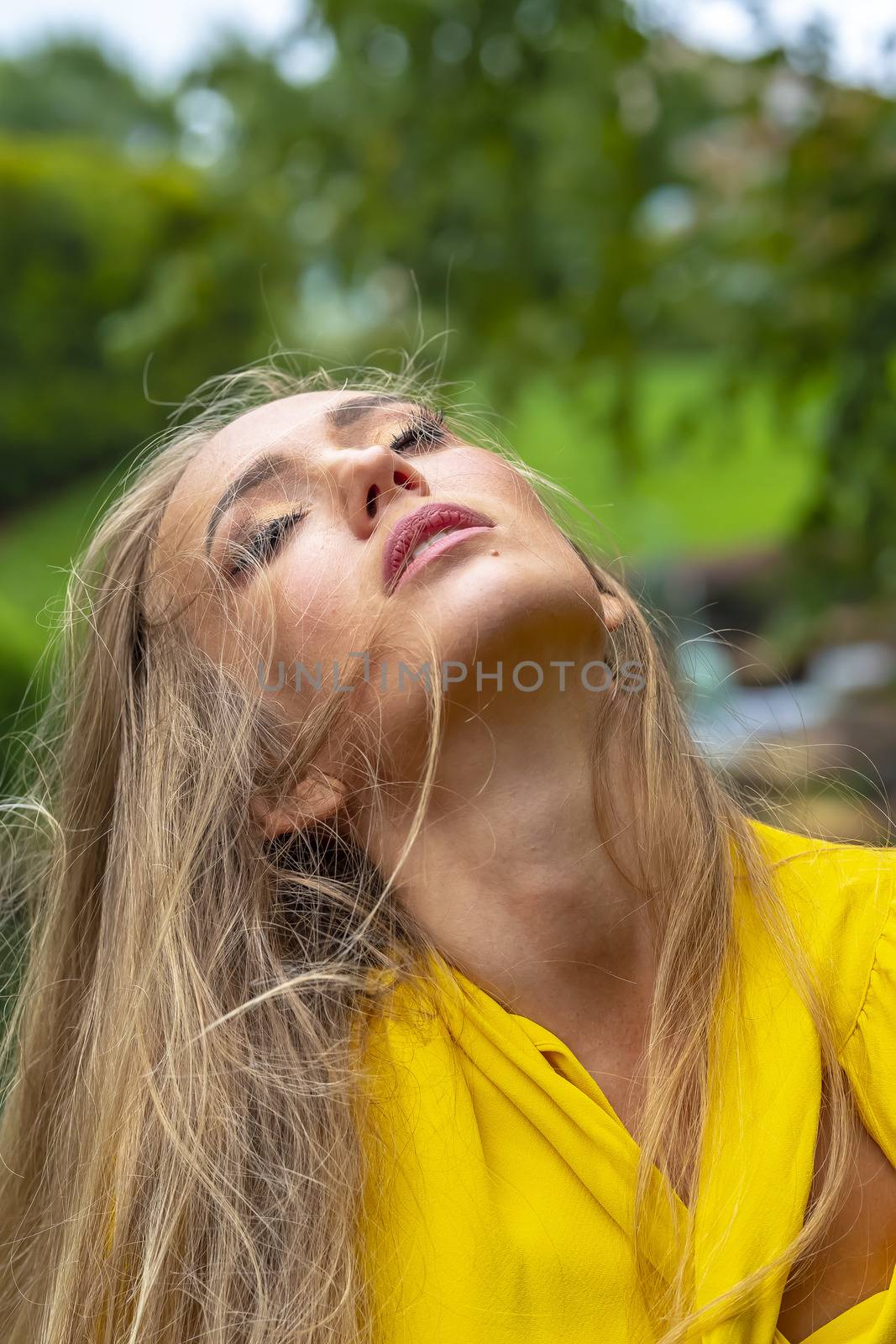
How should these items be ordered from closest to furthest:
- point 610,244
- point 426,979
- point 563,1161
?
point 563,1161 → point 426,979 → point 610,244

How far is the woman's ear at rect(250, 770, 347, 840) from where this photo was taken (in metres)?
1.39

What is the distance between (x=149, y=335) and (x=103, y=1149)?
2810 millimetres

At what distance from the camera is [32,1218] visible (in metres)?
1.48

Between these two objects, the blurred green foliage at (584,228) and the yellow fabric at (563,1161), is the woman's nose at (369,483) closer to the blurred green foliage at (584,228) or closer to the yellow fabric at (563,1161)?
the yellow fabric at (563,1161)

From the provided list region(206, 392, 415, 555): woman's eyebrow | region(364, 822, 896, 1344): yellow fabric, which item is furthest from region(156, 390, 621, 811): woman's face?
region(364, 822, 896, 1344): yellow fabric

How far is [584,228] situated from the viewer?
3.34 meters

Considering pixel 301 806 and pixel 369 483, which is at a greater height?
pixel 369 483

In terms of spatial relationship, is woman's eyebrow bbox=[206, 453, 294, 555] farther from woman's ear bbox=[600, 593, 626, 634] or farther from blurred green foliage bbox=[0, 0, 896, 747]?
blurred green foliage bbox=[0, 0, 896, 747]

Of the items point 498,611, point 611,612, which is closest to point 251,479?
point 498,611

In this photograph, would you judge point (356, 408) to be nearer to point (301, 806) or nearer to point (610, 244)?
point (301, 806)

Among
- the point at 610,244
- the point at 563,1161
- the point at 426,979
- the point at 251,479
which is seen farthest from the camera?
the point at 610,244

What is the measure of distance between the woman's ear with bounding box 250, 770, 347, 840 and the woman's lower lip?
0.27 metres

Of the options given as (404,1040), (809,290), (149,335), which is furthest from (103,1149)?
(149,335)

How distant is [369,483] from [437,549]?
131 millimetres
